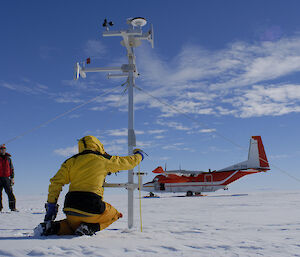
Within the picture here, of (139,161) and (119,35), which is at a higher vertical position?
(119,35)

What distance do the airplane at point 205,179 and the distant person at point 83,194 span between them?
2168 centimetres

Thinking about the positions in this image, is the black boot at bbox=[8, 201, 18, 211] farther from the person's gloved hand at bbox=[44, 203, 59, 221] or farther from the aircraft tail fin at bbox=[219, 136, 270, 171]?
the aircraft tail fin at bbox=[219, 136, 270, 171]

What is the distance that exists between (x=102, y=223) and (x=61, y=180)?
887 mm

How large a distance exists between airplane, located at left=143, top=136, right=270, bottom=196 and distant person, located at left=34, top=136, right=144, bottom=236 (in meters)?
21.7

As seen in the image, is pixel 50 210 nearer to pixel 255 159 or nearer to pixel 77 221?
pixel 77 221

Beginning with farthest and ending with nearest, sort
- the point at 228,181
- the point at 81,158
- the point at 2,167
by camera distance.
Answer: the point at 228,181, the point at 2,167, the point at 81,158

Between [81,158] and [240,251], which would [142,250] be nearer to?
[240,251]

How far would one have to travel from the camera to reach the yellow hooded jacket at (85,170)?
3842 mm

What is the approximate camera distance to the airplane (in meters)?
25.5

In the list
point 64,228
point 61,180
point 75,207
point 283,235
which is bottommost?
point 283,235

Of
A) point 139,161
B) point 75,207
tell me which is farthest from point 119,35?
point 75,207

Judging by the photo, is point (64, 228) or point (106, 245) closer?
point (106, 245)

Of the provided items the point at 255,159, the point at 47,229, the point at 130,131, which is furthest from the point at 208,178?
the point at 47,229

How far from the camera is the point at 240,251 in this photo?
10.3ft
